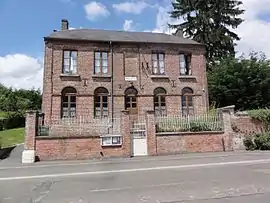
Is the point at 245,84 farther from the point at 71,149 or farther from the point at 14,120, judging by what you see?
the point at 14,120

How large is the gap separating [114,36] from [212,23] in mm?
17754

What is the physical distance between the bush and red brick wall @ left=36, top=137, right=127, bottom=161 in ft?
69.9

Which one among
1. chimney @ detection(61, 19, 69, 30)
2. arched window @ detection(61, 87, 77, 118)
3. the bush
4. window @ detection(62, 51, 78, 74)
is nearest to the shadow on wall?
arched window @ detection(61, 87, 77, 118)

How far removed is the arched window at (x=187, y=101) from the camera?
25.0 meters

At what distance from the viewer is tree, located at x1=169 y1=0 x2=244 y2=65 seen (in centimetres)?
3784

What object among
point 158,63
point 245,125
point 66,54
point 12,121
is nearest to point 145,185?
point 245,125

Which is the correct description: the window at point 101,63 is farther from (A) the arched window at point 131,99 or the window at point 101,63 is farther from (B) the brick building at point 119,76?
(A) the arched window at point 131,99

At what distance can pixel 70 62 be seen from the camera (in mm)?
24156

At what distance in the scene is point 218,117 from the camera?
1892 cm

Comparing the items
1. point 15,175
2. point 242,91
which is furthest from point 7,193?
point 242,91

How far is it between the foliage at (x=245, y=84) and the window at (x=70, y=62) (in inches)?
549

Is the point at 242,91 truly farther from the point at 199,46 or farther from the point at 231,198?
the point at 231,198

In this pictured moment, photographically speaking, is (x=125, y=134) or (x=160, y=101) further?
(x=160, y=101)

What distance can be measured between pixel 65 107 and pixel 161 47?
987 cm
